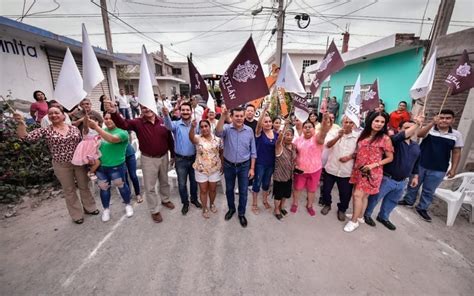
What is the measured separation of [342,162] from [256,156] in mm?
1373

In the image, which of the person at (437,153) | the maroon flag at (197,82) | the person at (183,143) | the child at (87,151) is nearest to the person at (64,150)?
the child at (87,151)

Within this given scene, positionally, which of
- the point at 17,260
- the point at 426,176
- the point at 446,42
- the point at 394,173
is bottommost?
the point at 17,260

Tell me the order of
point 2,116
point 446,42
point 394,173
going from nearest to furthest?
1. point 394,173
2. point 2,116
3. point 446,42

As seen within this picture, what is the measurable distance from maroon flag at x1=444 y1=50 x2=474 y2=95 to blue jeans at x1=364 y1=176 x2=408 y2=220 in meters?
1.85

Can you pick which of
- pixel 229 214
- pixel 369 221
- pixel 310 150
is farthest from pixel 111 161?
pixel 369 221

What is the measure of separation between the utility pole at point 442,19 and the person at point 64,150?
8.78 m

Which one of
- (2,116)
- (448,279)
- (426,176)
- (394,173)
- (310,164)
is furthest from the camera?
(2,116)

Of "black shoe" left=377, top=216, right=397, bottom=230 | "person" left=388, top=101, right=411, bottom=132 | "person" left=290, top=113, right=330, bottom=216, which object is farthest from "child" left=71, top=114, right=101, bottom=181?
"person" left=388, top=101, right=411, bottom=132

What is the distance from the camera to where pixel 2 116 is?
408cm

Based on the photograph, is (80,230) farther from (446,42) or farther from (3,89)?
(446,42)

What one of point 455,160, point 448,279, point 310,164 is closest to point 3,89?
point 310,164

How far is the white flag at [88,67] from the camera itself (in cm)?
260

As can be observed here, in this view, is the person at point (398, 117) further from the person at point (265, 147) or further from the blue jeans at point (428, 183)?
the person at point (265, 147)

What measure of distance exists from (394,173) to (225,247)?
8.81 feet
